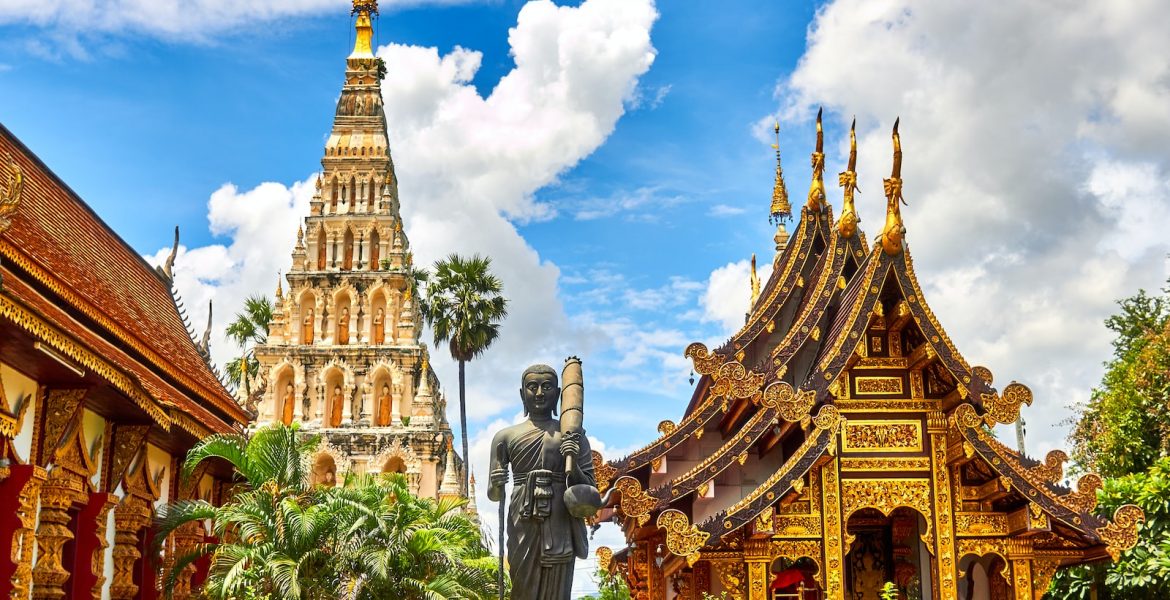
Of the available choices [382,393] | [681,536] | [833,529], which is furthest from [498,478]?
[382,393]

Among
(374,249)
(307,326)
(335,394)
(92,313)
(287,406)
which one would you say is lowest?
(92,313)

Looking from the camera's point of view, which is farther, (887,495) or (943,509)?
(887,495)

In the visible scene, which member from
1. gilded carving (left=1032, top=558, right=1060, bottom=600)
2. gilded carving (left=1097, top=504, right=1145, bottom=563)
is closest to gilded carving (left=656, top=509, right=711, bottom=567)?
gilded carving (left=1032, top=558, right=1060, bottom=600)

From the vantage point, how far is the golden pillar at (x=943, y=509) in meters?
13.1

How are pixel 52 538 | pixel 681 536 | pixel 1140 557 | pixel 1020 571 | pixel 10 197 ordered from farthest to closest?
1. pixel 1140 557
2. pixel 52 538
3. pixel 1020 571
4. pixel 681 536
5. pixel 10 197

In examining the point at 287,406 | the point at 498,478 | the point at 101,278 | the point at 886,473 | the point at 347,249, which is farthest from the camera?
the point at 347,249

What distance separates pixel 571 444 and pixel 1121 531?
780 cm

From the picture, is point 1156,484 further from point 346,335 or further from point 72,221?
point 346,335

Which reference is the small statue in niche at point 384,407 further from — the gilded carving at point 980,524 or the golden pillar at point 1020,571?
the golden pillar at point 1020,571

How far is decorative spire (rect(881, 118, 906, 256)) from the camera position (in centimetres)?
1323

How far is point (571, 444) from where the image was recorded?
26.1ft

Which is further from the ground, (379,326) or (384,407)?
(379,326)

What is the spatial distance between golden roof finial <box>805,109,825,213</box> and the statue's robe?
32.0 feet

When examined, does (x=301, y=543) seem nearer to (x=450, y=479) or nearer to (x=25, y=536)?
(x=25, y=536)
